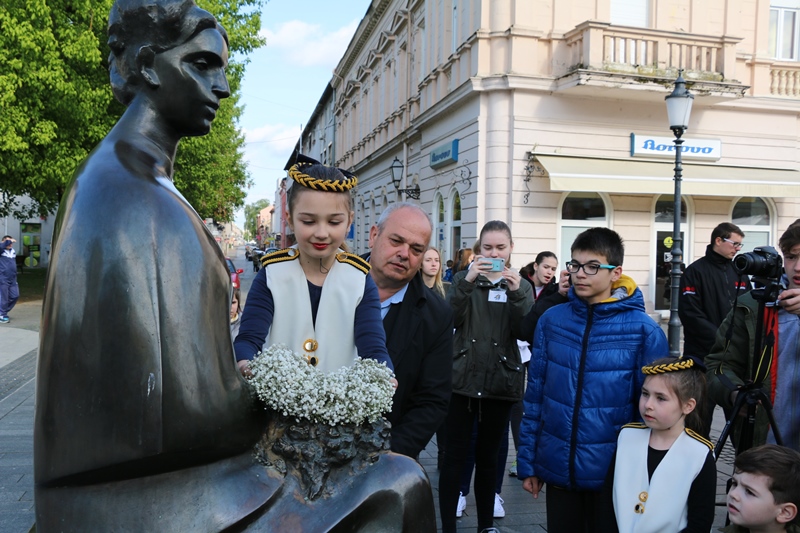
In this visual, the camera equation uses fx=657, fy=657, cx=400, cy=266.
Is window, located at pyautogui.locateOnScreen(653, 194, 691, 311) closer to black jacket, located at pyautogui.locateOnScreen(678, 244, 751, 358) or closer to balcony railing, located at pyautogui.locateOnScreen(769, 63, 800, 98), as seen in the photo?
balcony railing, located at pyautogui.locateOnScreen(769, 63, 800, 98)

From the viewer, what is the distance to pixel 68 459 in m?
1.17

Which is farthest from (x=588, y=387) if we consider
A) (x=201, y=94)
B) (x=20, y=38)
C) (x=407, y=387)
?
(x=20, y=38)

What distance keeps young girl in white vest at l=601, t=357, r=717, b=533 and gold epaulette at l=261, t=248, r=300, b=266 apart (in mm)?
1739

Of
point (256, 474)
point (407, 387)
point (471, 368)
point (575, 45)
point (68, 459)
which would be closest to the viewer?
point (68, 459)

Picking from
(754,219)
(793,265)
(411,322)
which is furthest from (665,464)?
(754,219)

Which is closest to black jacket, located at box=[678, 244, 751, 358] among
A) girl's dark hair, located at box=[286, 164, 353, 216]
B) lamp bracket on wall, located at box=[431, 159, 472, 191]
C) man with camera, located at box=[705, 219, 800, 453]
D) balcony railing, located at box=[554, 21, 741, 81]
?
man with camera, located at box=[705, 219, 800, 453]

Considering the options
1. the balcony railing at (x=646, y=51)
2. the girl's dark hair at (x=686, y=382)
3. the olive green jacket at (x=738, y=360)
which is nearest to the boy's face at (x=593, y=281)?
the girl's dark hair at (x=686, y=382)

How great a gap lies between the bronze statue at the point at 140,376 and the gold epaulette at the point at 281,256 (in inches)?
25.4

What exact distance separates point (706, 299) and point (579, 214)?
34.3 feet

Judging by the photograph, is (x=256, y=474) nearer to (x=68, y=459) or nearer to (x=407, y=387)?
(x=68, y=459)

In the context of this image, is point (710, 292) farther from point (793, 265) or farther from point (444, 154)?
point (444, 154)

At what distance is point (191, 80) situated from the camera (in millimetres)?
1384

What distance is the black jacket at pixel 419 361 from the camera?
8.18 ft

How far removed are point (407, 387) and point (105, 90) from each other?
15.1 meters
